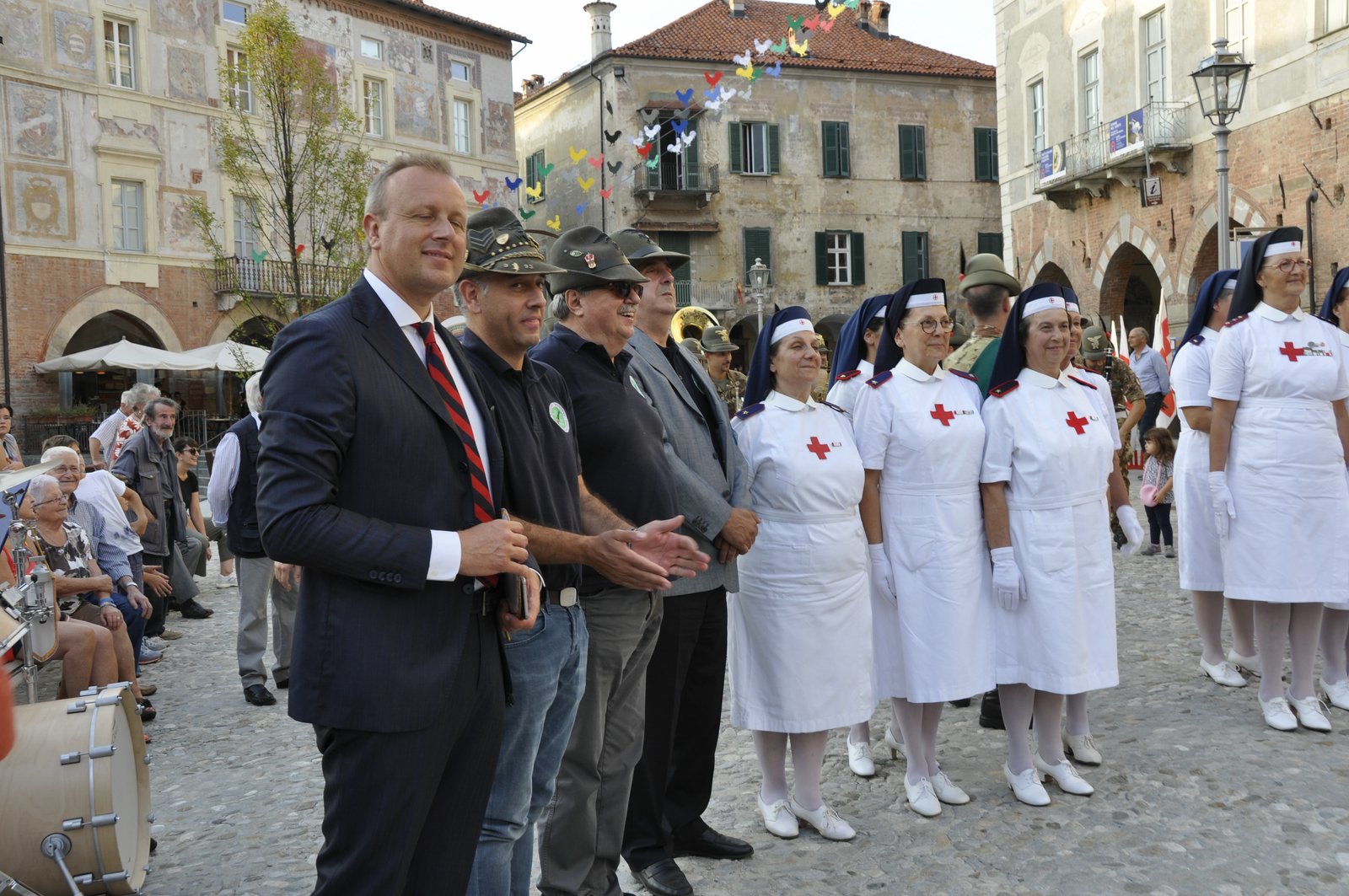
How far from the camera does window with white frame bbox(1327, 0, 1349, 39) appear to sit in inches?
676

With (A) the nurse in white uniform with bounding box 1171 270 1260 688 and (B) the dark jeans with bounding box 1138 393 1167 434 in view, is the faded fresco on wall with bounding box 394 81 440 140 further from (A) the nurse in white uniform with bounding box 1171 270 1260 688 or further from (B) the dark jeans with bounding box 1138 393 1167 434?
(A) the nurse in white uniform with bounding box 1171 270 1260 688

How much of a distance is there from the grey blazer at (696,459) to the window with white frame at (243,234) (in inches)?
1085

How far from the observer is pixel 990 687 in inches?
193

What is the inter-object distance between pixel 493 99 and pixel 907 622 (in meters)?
33.2

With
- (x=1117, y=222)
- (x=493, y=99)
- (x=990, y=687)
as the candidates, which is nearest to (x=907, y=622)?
(x=990, y=687)

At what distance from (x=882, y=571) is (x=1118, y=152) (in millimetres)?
20036

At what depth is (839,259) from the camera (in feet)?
127

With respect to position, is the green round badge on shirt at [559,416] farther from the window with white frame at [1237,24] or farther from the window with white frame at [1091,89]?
the window with white frame at [1091,89]

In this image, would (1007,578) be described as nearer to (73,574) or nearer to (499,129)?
(73,574)

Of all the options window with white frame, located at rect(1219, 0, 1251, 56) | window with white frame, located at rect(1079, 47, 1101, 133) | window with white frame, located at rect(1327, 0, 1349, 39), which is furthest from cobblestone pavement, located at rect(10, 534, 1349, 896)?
window with white frame, located at rect(1079, 47, 1101, 133)

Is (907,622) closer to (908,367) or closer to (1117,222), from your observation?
(908,367)

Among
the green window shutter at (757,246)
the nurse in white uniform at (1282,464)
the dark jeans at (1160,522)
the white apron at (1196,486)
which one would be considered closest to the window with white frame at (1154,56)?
the dark jeans at (1160,522)

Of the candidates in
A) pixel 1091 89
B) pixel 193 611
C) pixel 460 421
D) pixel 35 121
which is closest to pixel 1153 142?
pixel 1091 89

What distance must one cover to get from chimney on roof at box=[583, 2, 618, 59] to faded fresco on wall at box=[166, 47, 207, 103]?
12543 mm
